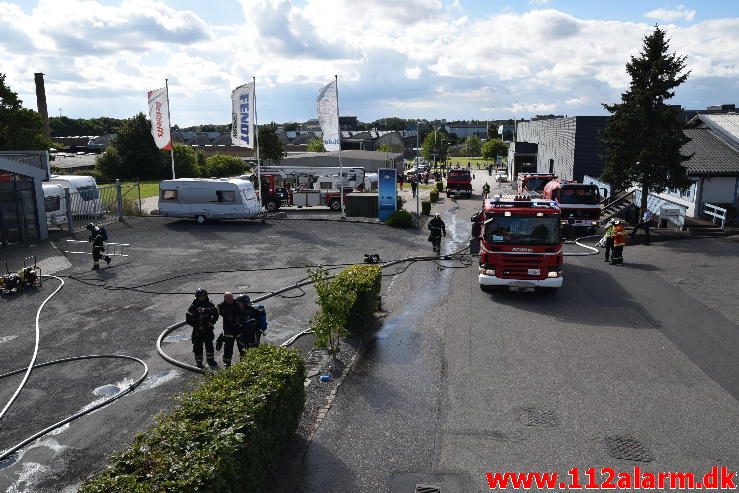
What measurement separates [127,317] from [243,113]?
20.1 m

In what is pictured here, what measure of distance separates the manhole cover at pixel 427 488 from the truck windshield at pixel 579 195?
21774 millimetres

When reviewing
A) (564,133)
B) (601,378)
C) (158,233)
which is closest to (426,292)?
(601,378)

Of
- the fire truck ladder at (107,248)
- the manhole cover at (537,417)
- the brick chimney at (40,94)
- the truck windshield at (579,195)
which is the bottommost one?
the manhole cover at (537,417)

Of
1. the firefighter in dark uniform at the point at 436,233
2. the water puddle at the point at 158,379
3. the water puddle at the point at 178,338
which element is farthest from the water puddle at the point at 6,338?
the firefighter in dark uniform at the point at 436,233

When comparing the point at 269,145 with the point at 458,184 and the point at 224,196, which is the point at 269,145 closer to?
the point at 458,184

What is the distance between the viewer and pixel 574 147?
44.3 meters

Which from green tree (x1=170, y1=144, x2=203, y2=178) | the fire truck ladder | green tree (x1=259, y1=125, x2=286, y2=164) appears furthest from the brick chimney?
the fire truck ladder

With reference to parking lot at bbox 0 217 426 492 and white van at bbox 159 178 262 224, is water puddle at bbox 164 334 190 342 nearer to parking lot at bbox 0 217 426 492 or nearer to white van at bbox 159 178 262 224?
parking lot at bbox 0 217 426 492

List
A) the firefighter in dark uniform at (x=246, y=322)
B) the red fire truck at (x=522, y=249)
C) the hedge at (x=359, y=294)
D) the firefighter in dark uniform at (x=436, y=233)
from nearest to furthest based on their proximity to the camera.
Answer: the firefighter in dark uniform at (x=246, y=322), the hedge at (x=359, y=294), the red fire truck at (x=522, y=249), the firefighter in dark uniform at (x=436, y=233)

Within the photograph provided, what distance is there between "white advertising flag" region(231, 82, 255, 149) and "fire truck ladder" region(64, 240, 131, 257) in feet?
33.7

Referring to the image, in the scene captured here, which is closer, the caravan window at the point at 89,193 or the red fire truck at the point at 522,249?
the red fire truck at the point at 522,249

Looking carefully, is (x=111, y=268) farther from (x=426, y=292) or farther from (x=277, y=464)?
(x=277, y=464)

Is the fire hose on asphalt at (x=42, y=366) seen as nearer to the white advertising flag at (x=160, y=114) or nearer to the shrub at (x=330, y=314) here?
the shrub at (x=330, y=314)

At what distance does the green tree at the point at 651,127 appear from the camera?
26672mm
